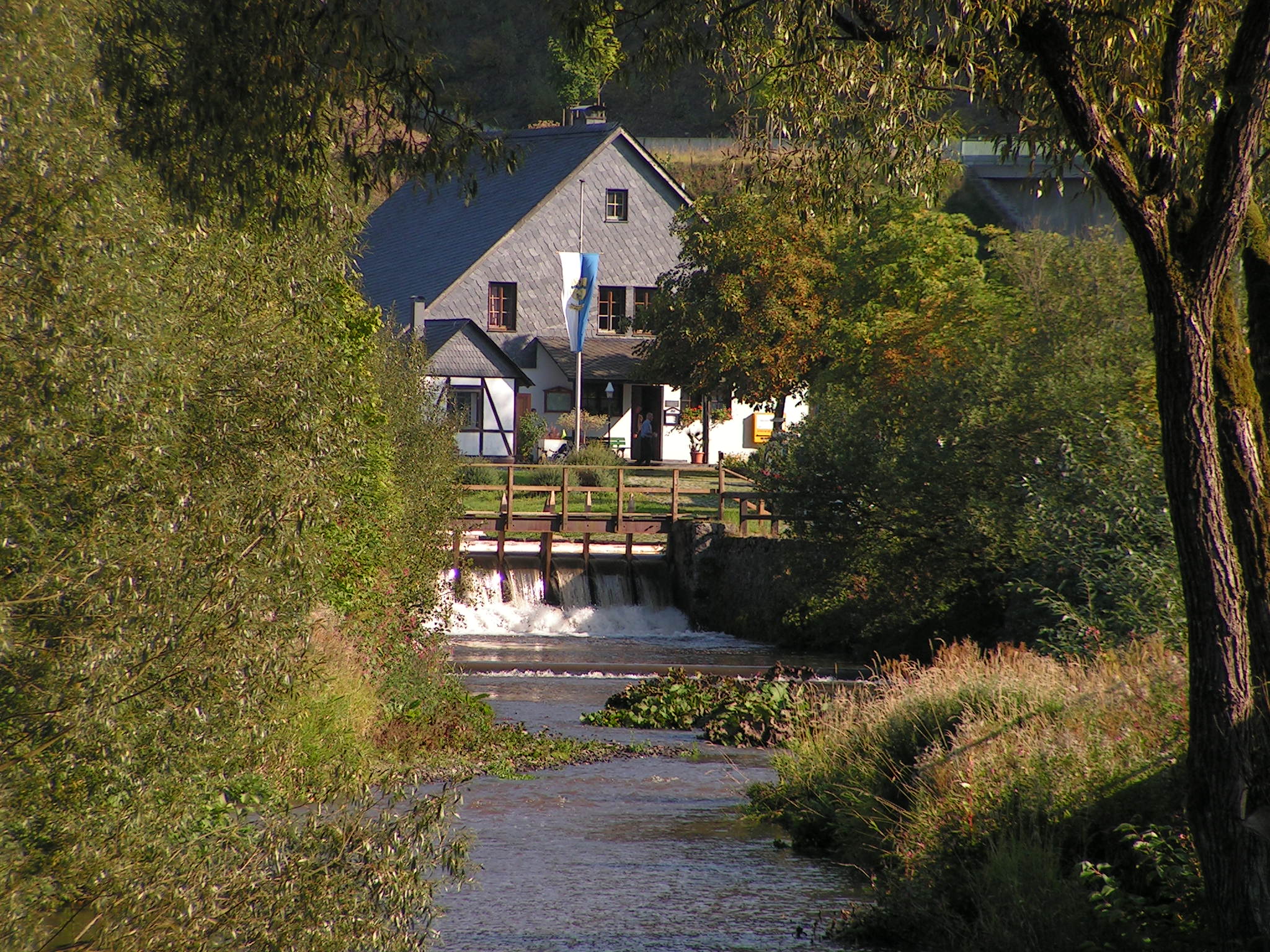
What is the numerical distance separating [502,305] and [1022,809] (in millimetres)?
42770

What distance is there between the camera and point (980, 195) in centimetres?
6372

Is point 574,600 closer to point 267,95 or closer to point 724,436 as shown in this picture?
point 724,436

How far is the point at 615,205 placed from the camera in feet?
168

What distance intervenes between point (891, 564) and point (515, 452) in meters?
23.6

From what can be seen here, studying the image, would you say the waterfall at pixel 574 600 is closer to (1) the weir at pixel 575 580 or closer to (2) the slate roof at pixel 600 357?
(1) the weir at pixel 575 580

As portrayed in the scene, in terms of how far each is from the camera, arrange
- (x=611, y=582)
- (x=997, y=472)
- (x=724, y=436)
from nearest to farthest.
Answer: (x=997, y=472) → (x=611, y=582) → (x=724, y=436)

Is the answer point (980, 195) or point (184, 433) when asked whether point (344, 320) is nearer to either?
Answer: point (184, 433)

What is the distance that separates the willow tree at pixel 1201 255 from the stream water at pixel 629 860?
11.2 feet

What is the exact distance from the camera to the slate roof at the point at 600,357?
47812mm

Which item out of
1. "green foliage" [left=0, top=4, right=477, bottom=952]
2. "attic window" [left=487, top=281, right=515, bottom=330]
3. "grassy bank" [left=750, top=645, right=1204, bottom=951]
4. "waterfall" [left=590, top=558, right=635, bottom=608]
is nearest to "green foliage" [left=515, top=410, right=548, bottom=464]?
"attic window" [left=487, top=281, right=515, bottom=330]

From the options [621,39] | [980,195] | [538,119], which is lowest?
[621,39]

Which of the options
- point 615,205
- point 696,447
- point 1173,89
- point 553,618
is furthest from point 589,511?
point 1173,89

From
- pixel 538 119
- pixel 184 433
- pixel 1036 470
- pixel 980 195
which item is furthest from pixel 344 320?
pixel 538 119

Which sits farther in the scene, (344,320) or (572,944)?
(344,320)
